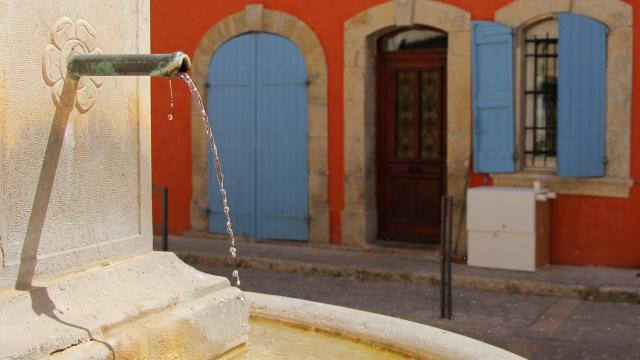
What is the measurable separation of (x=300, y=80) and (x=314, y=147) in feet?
2.66

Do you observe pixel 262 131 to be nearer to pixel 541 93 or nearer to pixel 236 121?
pixel 236 121

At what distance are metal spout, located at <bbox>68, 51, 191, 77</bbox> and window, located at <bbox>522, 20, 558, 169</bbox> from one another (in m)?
7.33

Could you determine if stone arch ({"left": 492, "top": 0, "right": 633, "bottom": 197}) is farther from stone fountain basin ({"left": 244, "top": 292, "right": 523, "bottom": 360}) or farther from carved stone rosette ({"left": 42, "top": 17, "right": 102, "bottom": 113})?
carved stone rosette ({"left": 42, "top": 17, "right": 102, "bottom": 113})

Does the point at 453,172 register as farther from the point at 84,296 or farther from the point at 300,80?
the point at 84,296

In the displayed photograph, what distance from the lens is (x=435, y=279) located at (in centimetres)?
941

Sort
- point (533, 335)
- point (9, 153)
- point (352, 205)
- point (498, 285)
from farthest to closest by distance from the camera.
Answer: point (352, 205) → point (498, 285) → point (533, 335) → point (9, 153)

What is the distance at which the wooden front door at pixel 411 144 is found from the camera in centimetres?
1105

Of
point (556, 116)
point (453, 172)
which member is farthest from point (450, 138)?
point (556, 116)

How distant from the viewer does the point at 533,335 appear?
7.32 m

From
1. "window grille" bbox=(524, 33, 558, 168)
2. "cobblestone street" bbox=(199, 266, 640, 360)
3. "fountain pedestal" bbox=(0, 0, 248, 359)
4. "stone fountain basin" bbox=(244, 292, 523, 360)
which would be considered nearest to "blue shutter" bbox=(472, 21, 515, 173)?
"window grille" bbox=(524, 33, 558, 168)

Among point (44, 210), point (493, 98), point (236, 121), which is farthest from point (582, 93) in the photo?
point (44, 210)

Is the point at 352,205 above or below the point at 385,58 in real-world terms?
below

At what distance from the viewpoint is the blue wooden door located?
37.7 ft

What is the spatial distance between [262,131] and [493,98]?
117 inches
